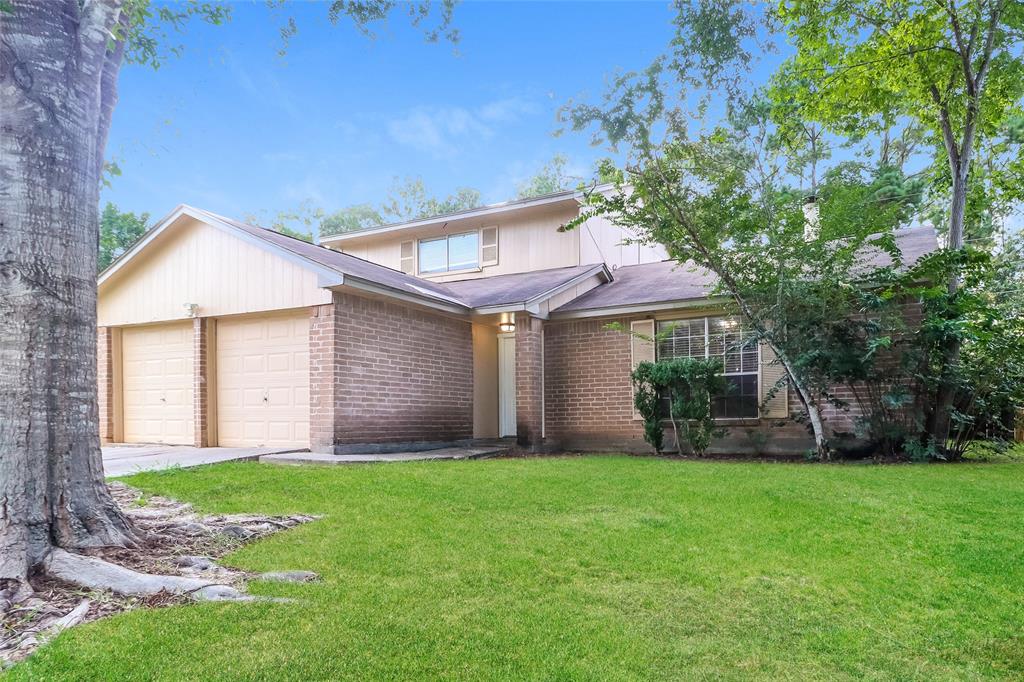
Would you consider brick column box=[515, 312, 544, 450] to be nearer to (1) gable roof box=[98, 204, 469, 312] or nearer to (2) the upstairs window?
(1) gable roof box=[98, 204, 469, 312]

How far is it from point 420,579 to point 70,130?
3548 millimetres

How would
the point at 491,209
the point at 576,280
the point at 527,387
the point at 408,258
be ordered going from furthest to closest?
the point at 408,258, the point at 491,209, the point at 576,280, the point at 527,387

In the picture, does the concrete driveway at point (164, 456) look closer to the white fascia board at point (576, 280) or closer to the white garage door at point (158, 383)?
the white garage door at point (158, 383)

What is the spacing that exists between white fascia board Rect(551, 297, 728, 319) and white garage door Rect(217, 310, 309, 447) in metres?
4.69

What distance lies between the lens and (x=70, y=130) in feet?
12.5

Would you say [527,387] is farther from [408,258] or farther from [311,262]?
[408,258]

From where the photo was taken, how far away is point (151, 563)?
3.60 metres

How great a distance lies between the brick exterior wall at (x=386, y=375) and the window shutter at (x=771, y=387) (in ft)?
17.6

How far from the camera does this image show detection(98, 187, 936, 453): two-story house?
9352 millimetres

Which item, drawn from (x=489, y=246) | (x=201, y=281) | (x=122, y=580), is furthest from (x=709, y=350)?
(x=122, y=580)

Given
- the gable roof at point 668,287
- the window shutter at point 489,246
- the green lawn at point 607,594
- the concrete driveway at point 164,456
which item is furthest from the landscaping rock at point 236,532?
the window shutter at point 489,246

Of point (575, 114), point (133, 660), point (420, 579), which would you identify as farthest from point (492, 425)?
point (133, 660)

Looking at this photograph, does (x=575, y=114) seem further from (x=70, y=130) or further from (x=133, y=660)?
(x=133, y=660)

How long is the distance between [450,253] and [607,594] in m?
12.8
